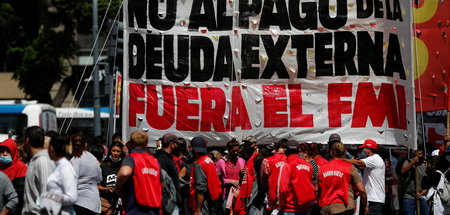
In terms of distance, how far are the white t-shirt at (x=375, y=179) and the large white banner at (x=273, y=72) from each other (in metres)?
1.01

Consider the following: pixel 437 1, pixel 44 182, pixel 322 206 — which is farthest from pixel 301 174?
pixel 437 1

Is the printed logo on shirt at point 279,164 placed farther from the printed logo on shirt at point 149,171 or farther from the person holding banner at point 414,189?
the person holding banner at point 414,189

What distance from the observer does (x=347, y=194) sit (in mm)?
10570

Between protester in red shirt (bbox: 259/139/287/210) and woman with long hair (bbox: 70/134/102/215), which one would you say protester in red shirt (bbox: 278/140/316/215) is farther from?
woman with long hair (bbox: 70/134/102/215)

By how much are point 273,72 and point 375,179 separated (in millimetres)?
2421

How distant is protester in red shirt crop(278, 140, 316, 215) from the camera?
1146 centimetres

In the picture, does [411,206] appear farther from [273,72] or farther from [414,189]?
[273,72]

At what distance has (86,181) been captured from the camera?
407 inches

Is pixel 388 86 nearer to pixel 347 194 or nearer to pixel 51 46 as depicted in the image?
pixel 347 194

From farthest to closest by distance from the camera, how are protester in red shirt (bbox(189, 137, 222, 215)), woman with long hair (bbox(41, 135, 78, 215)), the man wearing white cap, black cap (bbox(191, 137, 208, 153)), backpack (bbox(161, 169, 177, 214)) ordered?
the man wearing white cap
black cap (bbox(191, 137, 208, 153))
protester in red shirt (bbox(189, 137, 222, 215))
backpack (bbox(161, 169, 177, 214))
woman with long hair (bbox(41, 135, 78, 215))

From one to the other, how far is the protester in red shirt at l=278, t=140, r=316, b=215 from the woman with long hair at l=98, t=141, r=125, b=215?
2341mm

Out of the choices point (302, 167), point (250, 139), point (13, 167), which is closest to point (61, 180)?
point (13, 167)

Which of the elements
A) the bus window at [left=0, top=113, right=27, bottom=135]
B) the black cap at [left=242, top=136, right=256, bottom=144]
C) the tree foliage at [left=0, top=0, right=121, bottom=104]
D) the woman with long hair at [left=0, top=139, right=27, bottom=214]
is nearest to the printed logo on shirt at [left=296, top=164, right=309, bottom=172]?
the black cap at [left=242, top=136, right=256, bottom=144]

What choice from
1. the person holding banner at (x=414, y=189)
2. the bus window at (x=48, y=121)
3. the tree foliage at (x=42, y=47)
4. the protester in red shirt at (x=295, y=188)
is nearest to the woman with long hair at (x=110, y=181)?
the protester in red shirt at (x=295, y=188)
